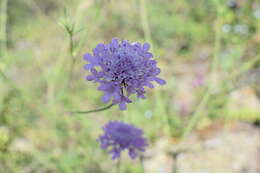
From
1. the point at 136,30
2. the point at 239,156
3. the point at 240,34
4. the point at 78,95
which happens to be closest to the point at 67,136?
the point at 78,95

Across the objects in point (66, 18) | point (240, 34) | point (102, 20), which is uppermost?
point (102, 20)

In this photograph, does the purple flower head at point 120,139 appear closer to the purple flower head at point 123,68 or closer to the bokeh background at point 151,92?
the bokeh background at point 151,92

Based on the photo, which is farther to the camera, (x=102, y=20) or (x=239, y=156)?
Answer: (x=102, y=20)

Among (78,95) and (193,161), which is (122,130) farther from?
(78,95)

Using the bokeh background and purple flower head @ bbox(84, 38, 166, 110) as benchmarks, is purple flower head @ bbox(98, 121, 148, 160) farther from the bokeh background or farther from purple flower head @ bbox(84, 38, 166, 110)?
purple flower head @ bbox(84, 38, 166, 110)

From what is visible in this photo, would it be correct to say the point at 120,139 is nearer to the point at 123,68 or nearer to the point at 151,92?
the point at 123,68

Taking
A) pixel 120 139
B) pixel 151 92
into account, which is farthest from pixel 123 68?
pixel 151 92

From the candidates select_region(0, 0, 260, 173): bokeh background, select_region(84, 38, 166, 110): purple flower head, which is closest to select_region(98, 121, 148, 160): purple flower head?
select_region(0, 0, 260, 173): bokeh background
